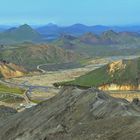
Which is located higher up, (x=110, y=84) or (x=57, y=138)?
(x=57, y=138)

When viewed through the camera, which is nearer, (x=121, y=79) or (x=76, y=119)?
(x=76, y=119)

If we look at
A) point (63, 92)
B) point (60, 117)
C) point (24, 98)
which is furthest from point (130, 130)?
point (24, 98)

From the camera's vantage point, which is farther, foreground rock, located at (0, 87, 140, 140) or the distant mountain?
the distant mountain

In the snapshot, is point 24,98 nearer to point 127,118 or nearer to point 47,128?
point 47,128

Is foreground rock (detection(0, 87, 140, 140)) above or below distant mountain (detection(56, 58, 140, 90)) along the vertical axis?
above

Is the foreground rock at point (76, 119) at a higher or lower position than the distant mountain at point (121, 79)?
higher

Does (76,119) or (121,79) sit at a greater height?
(76,119)

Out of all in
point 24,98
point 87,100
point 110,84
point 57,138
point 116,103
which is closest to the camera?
point 57,138

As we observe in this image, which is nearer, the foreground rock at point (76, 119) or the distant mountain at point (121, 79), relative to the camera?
the foreground rock at point (76, 119)
